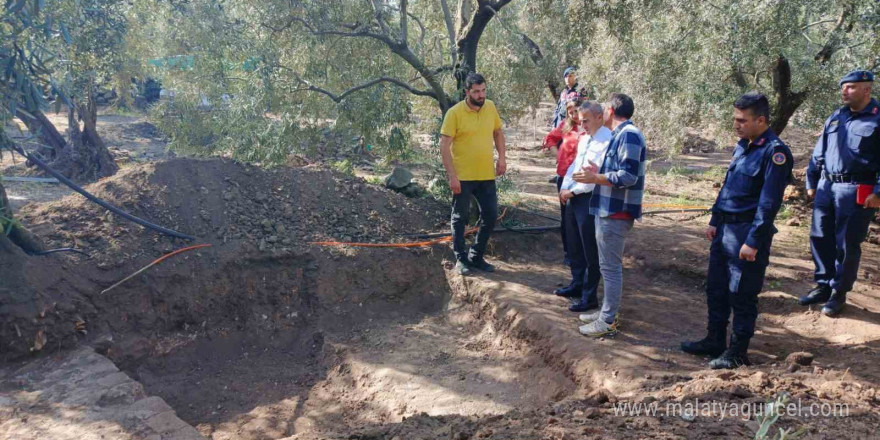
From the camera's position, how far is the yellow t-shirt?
18.2ft

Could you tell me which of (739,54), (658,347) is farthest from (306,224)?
(739,54)

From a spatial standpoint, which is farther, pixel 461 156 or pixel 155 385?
pixel 461 156

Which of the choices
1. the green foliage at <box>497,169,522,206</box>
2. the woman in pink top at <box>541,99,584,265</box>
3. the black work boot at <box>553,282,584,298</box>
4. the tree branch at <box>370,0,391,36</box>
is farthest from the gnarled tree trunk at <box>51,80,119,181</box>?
the black work boot at <box>553,282,584,298</box>

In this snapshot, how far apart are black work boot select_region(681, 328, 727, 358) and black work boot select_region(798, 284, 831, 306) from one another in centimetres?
A: 141

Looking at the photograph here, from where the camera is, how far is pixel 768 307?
5203 mm

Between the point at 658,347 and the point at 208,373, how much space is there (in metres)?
3.79

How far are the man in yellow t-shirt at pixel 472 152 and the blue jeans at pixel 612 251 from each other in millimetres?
1575

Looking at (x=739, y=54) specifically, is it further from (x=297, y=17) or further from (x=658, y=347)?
(x=297, y=17)

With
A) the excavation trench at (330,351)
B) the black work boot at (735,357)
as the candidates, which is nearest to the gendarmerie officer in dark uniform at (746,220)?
the black work boot at (735,357)

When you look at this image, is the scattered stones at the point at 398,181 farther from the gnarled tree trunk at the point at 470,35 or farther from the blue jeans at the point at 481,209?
the blue jeans at the point at 481,209

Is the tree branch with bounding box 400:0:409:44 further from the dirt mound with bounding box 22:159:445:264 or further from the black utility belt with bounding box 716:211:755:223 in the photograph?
the black utility belt with bounding box 716:211:755:223

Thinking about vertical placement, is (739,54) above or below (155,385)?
above

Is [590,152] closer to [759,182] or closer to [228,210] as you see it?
[759,182]

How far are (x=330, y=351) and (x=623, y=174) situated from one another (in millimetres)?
3009
